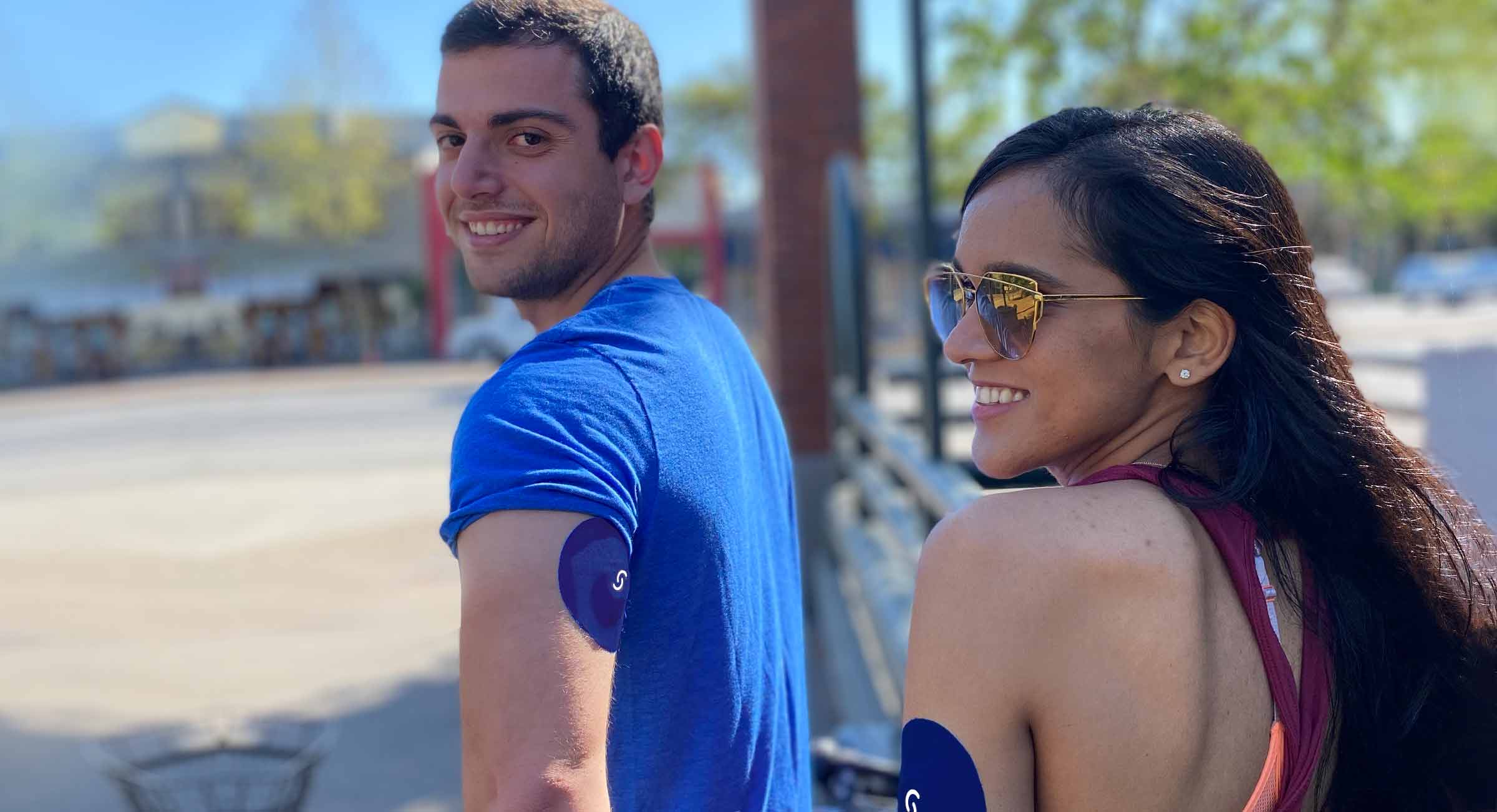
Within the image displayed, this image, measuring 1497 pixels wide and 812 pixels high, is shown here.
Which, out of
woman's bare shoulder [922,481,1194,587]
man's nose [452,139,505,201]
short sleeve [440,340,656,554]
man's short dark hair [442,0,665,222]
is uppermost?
man's short dark hair [442,0,665,222]

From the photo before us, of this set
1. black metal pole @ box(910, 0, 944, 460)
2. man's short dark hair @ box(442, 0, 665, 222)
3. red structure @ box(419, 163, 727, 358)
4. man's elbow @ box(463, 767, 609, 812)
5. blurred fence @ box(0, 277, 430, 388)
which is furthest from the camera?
blurred fence @ box(0, 277, 430, 388)

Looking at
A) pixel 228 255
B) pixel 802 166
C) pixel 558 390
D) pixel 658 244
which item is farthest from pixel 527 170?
pixel 228 255

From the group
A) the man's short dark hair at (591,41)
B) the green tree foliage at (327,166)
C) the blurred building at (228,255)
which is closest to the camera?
the man's short dark hair at (591,41)

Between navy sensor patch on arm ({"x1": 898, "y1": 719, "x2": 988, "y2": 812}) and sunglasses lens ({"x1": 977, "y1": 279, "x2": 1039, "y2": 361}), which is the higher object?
sunglasses lens ({"x1": 977, "y1": 279, "x2": 1039, "y2": 361})

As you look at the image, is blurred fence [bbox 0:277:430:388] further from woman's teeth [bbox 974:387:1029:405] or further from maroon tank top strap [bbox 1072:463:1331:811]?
maroon tank top strap [bbox 1072:463:1331:811]

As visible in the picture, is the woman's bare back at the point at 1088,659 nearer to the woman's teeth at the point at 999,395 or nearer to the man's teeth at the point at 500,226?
the woman's teeth at the point at 999,395

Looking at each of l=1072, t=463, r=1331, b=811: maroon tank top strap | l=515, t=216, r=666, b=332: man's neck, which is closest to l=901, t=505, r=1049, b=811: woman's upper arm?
l=1072, t=463, r=1331, b=811: maroon tank top strap

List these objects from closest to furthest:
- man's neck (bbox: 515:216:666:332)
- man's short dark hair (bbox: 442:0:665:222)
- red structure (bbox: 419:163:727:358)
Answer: man's short dark hair (bbox: 442:0:665:222)
man's neck (bbox: 515:216:666:332)
red structure (bbox: 419:163:727:358)

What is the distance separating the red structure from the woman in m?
35.8

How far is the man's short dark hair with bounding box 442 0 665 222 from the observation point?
1676 mm

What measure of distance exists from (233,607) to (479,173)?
7.53 metres

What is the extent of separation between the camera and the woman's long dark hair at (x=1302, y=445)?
1250 millimetres

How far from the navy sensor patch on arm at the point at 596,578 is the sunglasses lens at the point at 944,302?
0.44 meters

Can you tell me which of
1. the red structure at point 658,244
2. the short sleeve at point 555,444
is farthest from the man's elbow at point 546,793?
the red structure at point 658,244
